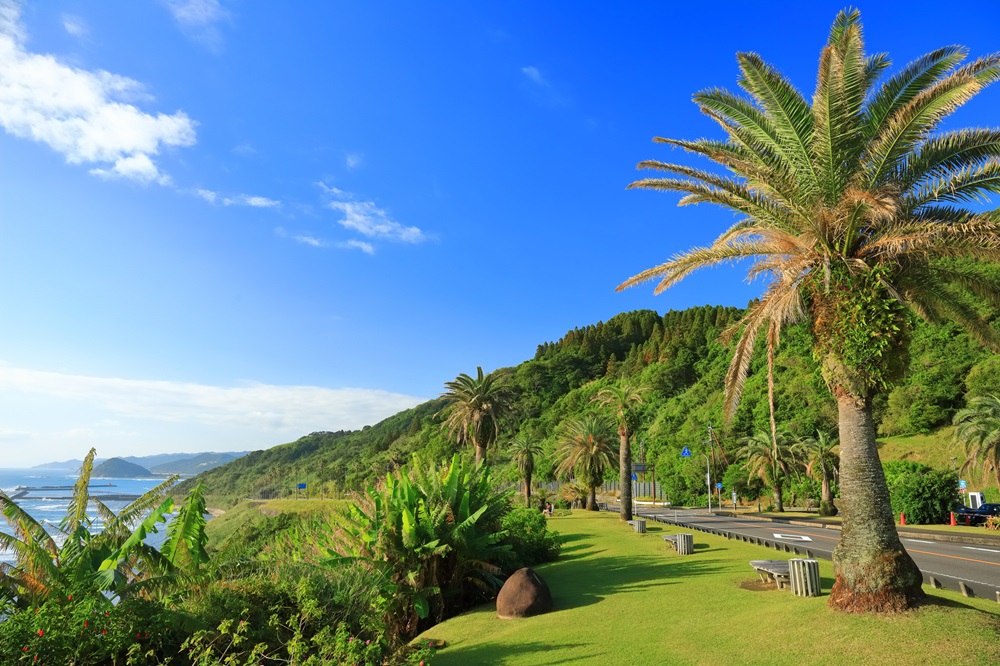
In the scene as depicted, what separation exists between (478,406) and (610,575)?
23562 millimetres

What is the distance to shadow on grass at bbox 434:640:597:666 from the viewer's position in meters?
9.96

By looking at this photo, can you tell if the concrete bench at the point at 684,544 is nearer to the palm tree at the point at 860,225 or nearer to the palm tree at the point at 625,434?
the palm tree at the point at 860,225

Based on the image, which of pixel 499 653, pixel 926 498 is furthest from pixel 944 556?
pixel 499 653

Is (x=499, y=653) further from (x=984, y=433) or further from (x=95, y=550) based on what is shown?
(x=984, y=433)

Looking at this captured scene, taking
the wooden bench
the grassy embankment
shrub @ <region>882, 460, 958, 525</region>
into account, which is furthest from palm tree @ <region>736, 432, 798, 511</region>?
the grassy embankment

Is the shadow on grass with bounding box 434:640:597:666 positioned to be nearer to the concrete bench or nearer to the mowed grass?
the mowed grass

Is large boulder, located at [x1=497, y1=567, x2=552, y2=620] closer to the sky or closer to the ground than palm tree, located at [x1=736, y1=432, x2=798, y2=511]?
closer to the ground

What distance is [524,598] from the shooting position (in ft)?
44.1

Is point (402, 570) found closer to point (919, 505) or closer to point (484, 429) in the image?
point (484, 429)

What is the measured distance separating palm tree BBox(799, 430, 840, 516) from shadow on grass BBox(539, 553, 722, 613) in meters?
35.1

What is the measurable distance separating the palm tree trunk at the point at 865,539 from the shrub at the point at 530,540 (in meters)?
11.2

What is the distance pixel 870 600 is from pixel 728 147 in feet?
28.1

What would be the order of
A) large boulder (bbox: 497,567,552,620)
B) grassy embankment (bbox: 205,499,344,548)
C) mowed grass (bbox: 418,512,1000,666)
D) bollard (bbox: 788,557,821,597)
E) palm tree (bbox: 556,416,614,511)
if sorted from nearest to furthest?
mowed grass (bbox: 418,512,1000,666) → bollard (bbox: 788,557,821,597) → large boulder (bbox: 497,567,552,620) → palm tree (bbox: 556,416,614,511) → grassy embankment (bbox: 205,499,344,548)

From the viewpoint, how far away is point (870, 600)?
30.7 feet
